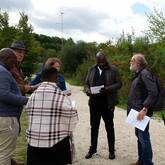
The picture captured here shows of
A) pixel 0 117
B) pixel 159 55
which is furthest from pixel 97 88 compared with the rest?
pixel 159 55

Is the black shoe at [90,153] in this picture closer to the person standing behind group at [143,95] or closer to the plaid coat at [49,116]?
the person standing behind group at [143,95]

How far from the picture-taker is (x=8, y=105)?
6570 millimetres

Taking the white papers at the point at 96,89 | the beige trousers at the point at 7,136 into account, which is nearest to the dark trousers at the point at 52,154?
the beige trousers at the point at 7,136

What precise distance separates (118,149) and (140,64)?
2.77 meters

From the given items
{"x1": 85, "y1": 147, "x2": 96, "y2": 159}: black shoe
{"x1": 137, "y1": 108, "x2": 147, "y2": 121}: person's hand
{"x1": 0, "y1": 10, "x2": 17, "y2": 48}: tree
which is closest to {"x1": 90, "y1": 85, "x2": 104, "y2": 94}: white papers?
{"x1": 85, "y1": 147, "x2": 96, "y2": 159}: black shoe

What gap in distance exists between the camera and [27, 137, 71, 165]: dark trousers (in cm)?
608

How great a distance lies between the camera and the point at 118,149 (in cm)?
1003

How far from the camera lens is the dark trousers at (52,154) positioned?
608 cm

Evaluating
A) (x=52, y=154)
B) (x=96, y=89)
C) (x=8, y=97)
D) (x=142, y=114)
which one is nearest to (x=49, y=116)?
(x=52, y=154)

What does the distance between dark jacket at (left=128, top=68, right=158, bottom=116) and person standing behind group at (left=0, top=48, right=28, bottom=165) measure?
2102mm

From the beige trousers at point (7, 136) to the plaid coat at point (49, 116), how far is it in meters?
0.62

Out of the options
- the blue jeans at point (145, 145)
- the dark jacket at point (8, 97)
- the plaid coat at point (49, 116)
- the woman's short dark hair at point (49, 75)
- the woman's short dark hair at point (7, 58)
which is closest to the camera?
the plaid coat at point (49, 116)

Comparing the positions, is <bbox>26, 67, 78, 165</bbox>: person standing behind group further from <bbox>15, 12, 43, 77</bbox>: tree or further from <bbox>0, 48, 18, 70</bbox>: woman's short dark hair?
<bbox>15, 12, 43, 77</bbox>: tree

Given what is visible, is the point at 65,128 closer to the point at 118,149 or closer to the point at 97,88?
the point at 97,88
